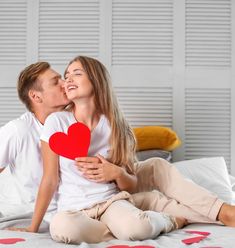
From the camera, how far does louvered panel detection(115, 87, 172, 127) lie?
2920 millimetres

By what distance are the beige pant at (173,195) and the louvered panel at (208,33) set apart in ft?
3.83

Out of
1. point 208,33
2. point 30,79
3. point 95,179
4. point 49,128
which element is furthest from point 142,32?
Result: point 95,179

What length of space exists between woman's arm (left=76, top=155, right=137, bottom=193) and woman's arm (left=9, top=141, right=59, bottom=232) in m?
0.09

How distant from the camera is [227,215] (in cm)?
172

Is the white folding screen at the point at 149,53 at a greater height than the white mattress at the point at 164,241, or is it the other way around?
the white folding screen at the point at 149,53

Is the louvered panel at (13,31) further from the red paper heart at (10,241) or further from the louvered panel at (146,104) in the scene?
the red paper heart at (10,241)

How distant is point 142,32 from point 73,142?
139 cm

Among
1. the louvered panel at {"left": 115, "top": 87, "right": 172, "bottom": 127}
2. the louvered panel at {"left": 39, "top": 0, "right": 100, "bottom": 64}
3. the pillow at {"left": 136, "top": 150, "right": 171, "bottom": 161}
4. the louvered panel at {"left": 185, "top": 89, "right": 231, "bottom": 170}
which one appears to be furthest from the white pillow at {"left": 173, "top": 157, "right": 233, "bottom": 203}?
the louvered panel at {"left": 39, "top": 0, "right": 100, "bottom": 64}

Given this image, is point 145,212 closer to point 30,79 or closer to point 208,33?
point 30,79

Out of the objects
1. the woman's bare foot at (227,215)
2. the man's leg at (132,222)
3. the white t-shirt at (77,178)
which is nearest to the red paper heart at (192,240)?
the man's leg at (132,222)

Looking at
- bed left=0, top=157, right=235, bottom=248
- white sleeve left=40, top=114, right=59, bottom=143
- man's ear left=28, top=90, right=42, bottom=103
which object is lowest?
bed left=0, top=157, right=235, bottom=248

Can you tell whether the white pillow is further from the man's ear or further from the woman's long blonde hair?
the man's ear

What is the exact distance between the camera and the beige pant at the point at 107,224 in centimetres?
151

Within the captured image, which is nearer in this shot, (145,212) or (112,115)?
(145,212)
